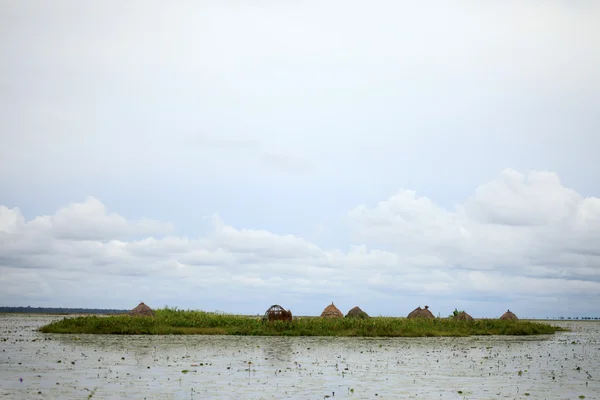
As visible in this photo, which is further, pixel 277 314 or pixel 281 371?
pixel 277 314

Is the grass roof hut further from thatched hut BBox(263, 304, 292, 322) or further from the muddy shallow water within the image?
the muddy shallow water

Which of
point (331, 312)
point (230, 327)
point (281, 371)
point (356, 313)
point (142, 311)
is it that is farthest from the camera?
point (331, 312)

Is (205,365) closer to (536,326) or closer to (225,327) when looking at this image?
(225,327)

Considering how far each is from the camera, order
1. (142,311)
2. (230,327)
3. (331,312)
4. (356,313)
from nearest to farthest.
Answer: (230,327), (142,311), (356,313), (331,312)

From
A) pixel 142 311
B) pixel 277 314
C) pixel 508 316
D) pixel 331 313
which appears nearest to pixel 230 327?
pixel 277 314

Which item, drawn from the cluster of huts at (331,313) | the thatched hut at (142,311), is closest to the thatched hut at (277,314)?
the cluster of huts at (331,313)

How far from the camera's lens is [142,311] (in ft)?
210

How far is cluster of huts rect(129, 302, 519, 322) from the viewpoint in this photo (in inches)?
2422

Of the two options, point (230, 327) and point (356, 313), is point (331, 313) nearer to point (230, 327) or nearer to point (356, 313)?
point (356, 313)

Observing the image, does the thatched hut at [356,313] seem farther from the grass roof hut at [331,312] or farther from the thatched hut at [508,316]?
the thatched hut at [508,316]

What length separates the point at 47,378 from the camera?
25.5 meters

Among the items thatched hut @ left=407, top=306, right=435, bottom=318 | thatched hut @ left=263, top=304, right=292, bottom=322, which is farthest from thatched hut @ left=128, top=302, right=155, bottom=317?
thatched hut @ left=407, top=306, right=435, bottom=318

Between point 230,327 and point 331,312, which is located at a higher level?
point 331,312

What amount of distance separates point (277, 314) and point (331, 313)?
16.4m
